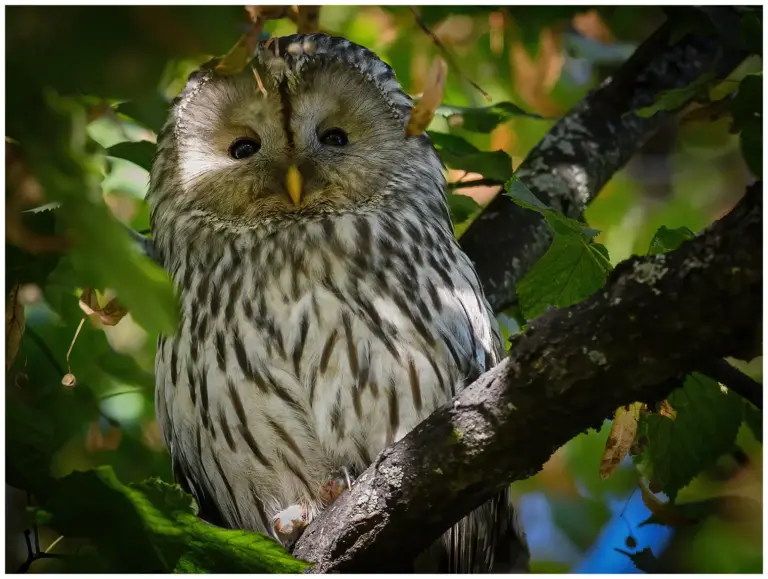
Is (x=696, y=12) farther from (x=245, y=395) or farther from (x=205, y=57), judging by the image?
(x=205, y=57)

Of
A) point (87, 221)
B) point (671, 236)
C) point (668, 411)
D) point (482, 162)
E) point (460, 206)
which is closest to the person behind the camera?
point (87, 221)

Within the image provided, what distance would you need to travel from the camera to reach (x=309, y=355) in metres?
2.22

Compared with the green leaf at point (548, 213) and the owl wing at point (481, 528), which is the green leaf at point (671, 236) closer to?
the green leaf at point (548, 213)

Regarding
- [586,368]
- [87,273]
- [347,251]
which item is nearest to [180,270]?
[347,251]

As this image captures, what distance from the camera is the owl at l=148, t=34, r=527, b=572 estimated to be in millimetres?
2232

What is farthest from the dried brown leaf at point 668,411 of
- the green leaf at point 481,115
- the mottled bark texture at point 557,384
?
the green leaf at point 481,115

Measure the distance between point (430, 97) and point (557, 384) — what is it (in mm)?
546

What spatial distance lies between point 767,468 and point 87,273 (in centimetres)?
143

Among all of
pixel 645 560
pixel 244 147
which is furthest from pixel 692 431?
pixel 244 147

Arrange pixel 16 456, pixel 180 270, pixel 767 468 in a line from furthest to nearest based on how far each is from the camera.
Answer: pixel 180 270 < pixel 767 468 < pixel 16 456

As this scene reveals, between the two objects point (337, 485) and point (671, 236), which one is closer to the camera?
point (671, 236)

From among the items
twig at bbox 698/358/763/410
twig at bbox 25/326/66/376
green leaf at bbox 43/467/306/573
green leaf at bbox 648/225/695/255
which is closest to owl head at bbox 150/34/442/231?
twig at bbox 25/326/66/376

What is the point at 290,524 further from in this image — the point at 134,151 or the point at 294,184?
the point at 134,151

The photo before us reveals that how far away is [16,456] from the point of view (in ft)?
4.78
